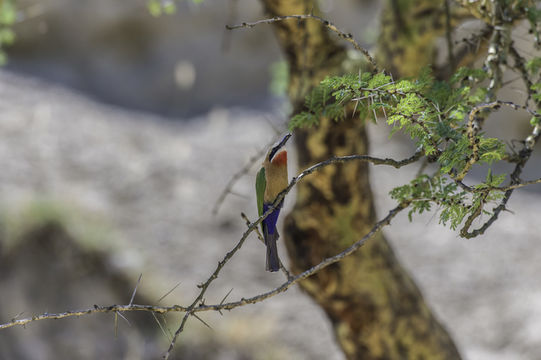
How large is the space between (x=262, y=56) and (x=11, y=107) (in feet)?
17.5

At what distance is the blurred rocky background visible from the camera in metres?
5.81

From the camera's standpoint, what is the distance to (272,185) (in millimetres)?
1779

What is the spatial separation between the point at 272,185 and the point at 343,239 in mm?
1330

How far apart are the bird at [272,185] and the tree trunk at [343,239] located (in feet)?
3.62

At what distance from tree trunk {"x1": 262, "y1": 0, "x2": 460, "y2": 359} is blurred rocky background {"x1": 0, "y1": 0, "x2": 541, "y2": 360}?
51.5 inches

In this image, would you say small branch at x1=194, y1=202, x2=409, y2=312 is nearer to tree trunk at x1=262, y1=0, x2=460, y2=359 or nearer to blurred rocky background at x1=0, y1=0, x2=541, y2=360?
tree trunk at x1=262, y1=0, x2=460, y2=359

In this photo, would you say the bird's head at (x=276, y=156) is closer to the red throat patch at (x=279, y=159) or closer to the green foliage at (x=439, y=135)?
the red throat patch at (x=279, y=159)

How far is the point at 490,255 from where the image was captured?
7.06 meters

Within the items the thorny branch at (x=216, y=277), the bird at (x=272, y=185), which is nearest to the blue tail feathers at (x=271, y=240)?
the bird at (x=272, y=185)

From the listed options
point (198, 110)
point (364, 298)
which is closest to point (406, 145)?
point (198, 110)

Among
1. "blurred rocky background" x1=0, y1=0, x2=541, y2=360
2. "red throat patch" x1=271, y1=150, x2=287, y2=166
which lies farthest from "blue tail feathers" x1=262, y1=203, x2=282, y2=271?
"blurred rocky background" x1=0, y1=0, x2=541, y2=360

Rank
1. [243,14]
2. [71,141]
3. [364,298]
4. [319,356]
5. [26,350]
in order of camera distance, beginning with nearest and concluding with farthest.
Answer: [364,298] → [26,350] → [319,356] → [71,141] → [243,14]

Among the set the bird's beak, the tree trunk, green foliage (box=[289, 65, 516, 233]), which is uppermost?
the tree trunk

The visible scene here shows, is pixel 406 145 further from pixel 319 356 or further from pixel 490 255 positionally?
pixel 319 356
